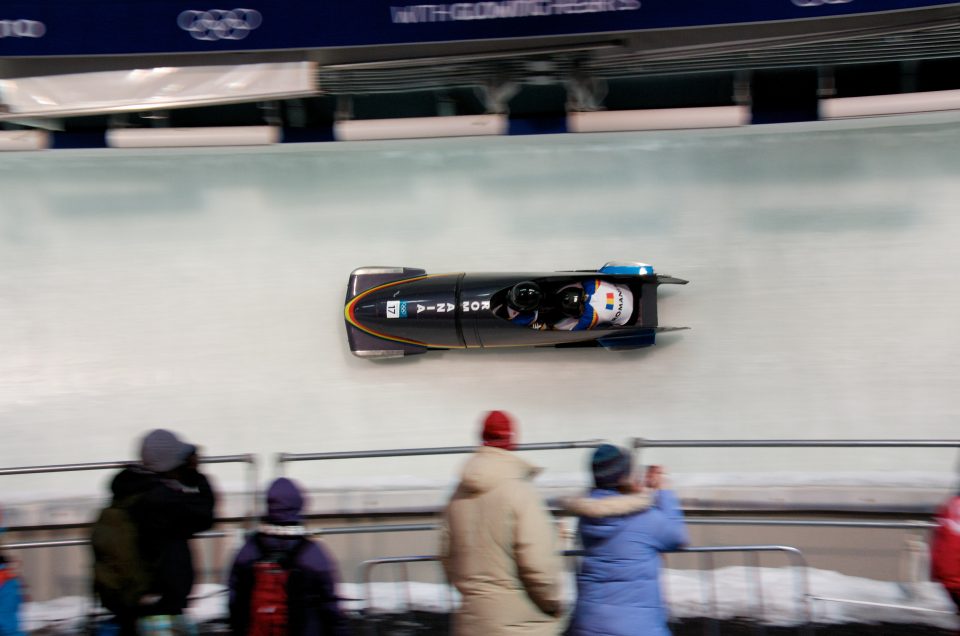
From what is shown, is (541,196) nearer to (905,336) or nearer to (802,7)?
(802,7)

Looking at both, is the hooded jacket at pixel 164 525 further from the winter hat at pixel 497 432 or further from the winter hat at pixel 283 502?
the winter hat at pixel 497 432

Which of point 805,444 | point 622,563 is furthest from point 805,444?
point 622,563

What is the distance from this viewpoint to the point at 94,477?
5.81 meters

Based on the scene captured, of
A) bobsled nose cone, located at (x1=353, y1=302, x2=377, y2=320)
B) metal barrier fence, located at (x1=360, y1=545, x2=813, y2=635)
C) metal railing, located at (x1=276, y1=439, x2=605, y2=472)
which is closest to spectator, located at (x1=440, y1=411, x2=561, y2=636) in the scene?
metal barrier fence, located at (x1=360, y1=545, x2=813, y2=635)

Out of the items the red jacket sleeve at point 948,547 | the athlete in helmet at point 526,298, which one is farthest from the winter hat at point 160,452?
the athlete in helmet at point 526,298

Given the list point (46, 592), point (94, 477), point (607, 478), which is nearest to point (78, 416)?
point (94, 477)

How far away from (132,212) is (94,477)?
Result: 1.75 m

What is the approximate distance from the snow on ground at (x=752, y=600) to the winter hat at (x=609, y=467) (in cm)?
145

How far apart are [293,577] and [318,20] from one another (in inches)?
143

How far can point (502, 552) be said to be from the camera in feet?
8.84

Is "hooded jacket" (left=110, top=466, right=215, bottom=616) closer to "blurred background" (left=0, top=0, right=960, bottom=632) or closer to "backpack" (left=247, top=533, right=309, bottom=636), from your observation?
"backpack" (left=247, top=533, right=309, bottom=636)

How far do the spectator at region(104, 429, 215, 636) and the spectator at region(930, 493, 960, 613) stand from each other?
7.66 ft

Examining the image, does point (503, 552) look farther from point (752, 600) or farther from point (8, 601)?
point (752, 600)

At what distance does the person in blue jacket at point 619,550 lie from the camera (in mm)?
2824
